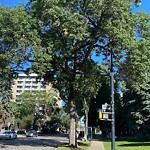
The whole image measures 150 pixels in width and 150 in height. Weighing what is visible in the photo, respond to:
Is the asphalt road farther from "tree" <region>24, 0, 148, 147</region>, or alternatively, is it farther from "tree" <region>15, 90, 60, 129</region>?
"tree" <region>15, 90, 60, 129</region>

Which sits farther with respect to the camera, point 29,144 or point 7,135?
point 7,135

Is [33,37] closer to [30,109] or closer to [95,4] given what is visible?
[95,4]

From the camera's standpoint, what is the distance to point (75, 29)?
77.6ft

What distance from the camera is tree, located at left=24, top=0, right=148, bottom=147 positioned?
23875mm

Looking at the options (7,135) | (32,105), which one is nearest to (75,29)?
(7,135)

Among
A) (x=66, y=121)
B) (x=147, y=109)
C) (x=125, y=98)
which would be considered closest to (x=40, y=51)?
(x=147, y=109)

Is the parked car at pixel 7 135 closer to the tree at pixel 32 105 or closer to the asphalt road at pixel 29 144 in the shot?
the asphalt road at pixel 29 144

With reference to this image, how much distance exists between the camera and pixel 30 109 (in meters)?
105

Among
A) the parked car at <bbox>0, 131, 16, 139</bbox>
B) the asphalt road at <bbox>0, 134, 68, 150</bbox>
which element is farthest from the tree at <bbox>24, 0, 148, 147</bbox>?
the parked car at <bbox>0, 131, 16, 139</bbox>

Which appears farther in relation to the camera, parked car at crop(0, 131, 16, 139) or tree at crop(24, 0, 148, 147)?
parked car at crop(0, 131, 16, 139)

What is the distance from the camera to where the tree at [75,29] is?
23.9 metres

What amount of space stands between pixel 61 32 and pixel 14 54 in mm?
4237

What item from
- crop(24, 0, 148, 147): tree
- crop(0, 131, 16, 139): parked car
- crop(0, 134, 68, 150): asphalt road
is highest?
crop(24, 0, 148, 147): tree

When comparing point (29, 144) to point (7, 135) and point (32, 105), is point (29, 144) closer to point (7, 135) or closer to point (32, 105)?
point (7, 135)
